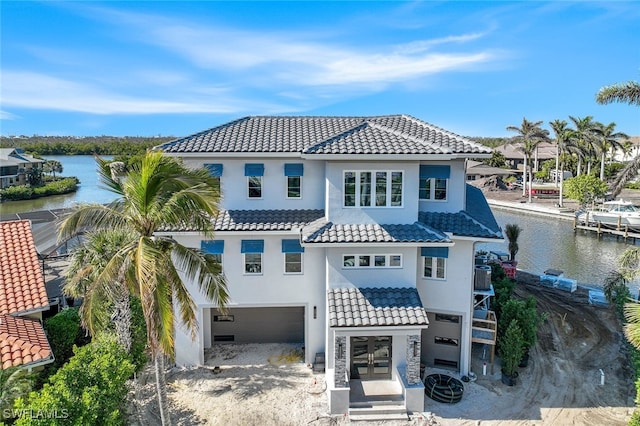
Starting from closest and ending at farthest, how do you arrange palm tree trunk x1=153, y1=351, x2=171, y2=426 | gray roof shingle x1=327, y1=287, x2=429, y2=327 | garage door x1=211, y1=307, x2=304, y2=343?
palm tree trunk x1=153, y1=351, x2=171, y2=426, gray roof shingle x1=327, y1=287, x2=429, y2=327, garage door x1=211, y1=307, x2=304, y2=343

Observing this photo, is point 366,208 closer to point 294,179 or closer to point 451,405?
point 294,179

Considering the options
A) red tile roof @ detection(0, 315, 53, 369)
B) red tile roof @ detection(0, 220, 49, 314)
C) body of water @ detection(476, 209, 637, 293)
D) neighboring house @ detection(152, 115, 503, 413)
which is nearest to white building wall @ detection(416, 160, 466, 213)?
neighboring house @ detection(152, 115, 503, 413)

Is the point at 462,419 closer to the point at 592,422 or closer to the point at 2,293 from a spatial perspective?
the point at 592,422

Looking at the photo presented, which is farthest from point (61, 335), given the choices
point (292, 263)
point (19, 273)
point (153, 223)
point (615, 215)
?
point (615, 215)

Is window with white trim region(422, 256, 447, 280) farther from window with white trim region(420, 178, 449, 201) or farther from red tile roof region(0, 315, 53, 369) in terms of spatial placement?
red tile roof region(0, 315, 53, 369)

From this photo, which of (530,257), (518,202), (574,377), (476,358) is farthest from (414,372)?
(518,202)

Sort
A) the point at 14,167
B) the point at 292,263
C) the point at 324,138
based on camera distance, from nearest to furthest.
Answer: the point at 292,263
the point at 324,138
the point at 14,167

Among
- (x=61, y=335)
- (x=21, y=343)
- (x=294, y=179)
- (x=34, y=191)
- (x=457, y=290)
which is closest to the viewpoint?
(x=21, y=343)
